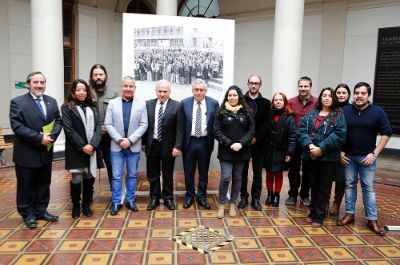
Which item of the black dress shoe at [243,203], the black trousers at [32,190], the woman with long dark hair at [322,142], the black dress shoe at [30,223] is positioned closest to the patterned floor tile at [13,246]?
the black dress shoe at [30,223]

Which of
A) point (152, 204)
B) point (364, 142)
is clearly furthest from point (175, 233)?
point (364, 142)

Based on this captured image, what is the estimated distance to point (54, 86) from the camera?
7125 mm

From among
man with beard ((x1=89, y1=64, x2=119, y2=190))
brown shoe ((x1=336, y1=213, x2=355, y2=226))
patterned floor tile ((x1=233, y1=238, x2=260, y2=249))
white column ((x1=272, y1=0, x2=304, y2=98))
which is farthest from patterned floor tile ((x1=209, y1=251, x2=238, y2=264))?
white column ((x1=272, y1=0, x2=304, y2=98))

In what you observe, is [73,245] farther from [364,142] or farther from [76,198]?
[364,142]

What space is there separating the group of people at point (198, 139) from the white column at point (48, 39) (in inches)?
120

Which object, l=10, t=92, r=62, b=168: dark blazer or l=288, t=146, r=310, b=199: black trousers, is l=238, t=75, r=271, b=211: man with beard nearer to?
l=288, t=146, r=310, b=199: black trousers

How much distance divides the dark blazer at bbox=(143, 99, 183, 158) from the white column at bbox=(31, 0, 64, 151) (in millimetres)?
3527

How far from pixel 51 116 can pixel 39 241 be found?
1.39 m

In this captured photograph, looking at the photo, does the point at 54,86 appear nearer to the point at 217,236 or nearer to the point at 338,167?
the point at 217,236

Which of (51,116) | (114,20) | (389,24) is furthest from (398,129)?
(114,20)

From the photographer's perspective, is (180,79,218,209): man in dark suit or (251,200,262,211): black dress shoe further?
(251,200,262,211): black dress shoe

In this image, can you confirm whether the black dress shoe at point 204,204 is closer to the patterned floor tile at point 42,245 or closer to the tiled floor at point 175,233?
the tiled floor at point 175,233

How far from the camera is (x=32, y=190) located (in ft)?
13.3

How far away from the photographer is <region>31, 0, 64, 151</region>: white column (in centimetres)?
690
